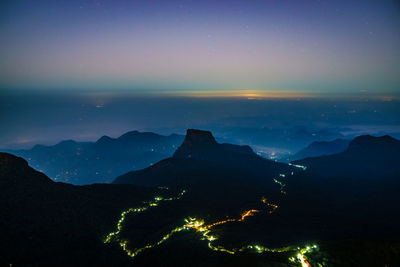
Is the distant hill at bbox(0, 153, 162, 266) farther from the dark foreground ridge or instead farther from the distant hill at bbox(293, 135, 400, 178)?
the distant hill at bbox(293, 135, 400, 178)

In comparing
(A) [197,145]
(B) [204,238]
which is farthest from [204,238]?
(A) [197,145]

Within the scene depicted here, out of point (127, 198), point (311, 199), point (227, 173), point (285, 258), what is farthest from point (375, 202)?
point (127, 198)

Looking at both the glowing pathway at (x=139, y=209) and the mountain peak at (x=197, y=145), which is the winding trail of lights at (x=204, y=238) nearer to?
the glowing pathway at (x=139, y=209)

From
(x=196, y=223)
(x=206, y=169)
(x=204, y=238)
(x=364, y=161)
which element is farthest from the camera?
(x=364, y=161)

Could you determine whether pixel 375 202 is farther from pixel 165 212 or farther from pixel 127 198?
pixel 127 198

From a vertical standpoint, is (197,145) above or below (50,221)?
below

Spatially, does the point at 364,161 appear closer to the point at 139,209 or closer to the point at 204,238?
the point at 204,238

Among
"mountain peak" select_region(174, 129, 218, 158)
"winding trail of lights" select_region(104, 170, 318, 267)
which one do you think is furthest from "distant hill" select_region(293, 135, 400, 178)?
"winding trail of lights" select_region(104, 170, 318, 267)
